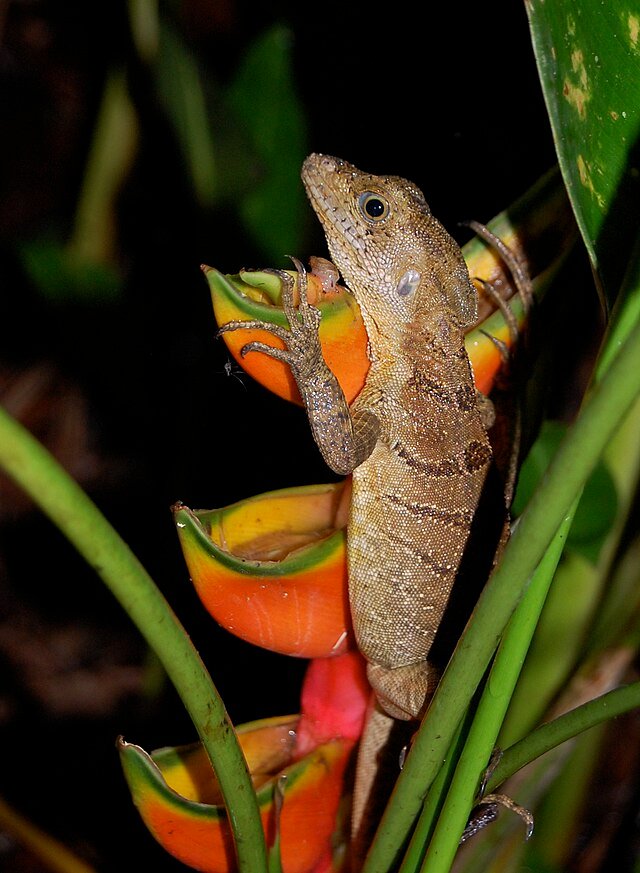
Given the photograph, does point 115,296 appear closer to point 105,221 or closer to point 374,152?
point 105,221

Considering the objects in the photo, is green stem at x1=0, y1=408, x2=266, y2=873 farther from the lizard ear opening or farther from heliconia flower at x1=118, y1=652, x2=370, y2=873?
the lizard ear opening

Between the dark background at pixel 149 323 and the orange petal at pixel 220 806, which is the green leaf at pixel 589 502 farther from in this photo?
the dark background at pixel 149 323

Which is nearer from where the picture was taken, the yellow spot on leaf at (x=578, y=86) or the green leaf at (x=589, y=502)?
the yellow spot on leaf at (x=578, y=86)

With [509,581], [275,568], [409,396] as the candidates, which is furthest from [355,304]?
[509,581]

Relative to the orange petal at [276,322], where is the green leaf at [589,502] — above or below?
below

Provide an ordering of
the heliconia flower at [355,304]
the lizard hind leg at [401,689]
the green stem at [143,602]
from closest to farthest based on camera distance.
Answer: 1. the green stem at [143,602]
2. the heliconia flower at [355,304]
3. the lizard hind leg at [401,689]

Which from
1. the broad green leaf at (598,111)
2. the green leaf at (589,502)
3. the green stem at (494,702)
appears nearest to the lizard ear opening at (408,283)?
the green leaf at (589,502)

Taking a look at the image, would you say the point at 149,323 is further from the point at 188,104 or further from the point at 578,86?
the point at 578,86

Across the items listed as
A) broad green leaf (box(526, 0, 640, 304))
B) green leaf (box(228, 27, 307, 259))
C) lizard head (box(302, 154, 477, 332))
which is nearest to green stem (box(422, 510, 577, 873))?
broad green leaf (box(526, 0, 640, 304))
